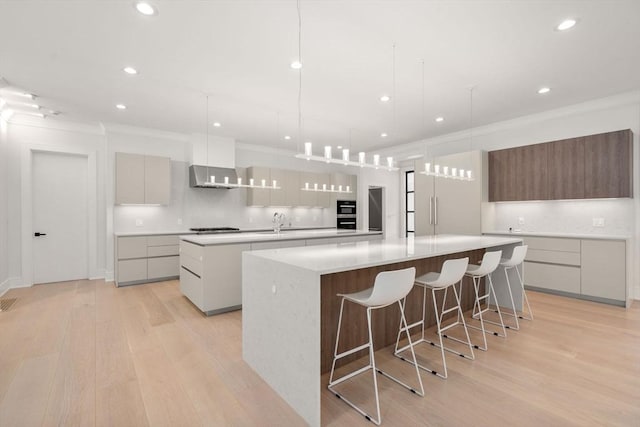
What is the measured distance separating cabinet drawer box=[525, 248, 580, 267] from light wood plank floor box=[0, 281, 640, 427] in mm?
876

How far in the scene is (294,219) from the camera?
7.53 m

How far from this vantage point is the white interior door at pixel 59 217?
16.9ft

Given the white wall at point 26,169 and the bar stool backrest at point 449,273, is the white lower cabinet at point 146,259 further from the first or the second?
the bar stool backrest at point 449,273

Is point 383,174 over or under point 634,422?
over

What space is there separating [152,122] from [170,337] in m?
3.92

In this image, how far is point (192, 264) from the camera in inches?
153

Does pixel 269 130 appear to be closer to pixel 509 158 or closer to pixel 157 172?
pixel 157 172

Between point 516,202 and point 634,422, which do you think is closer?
point 634,422

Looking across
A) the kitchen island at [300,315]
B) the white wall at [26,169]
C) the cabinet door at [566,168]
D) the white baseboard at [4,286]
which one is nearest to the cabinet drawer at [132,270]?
the white wall at [26,169]

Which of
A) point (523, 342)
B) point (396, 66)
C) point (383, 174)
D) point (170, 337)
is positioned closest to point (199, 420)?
point (170, 337)

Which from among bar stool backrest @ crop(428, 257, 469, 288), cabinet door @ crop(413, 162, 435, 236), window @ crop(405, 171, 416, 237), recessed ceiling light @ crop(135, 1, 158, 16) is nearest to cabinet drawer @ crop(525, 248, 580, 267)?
cabinet door @ crop(413, 162, 435, 236)

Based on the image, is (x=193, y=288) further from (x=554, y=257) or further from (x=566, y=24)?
(x=554, y=257)

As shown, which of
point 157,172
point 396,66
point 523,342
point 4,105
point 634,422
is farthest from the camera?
point 157,172

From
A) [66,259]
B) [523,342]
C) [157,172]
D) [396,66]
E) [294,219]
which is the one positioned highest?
[396,66]
